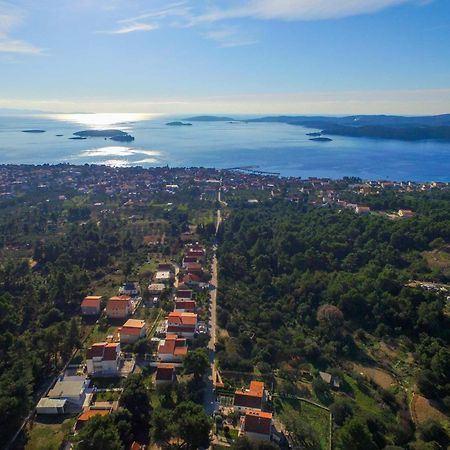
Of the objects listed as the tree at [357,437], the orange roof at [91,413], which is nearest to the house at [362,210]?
the tree at [357,437]

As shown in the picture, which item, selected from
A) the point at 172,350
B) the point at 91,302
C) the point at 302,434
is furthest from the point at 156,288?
the point at 302,434

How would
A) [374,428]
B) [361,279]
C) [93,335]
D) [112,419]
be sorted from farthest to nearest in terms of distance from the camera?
1. [361,279]
2. [93,335]
3. [374,428]
4. [112,419]

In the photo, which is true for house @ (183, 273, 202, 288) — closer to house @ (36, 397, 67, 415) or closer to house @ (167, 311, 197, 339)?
house @ (167, 311, 197, 339)

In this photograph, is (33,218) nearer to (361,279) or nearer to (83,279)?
(83,279)

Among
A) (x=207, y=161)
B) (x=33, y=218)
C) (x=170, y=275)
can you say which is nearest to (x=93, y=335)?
(x=170, y=275)

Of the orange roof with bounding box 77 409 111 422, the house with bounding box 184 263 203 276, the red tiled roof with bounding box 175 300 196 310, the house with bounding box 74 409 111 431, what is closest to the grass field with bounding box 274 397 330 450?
the orange roof with bounding box 77 409 111 422
